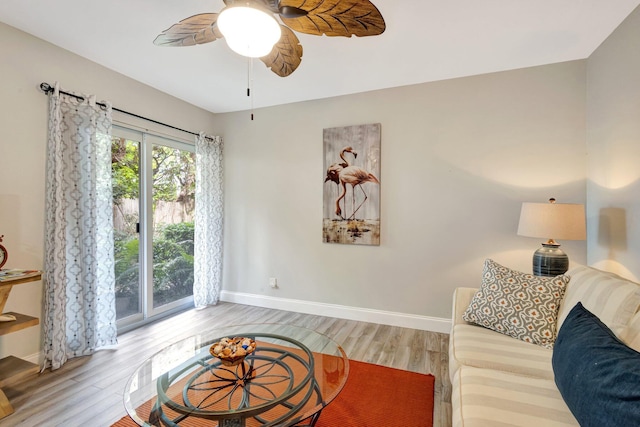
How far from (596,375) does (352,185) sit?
98.7 inches

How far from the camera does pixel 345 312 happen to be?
3.33m

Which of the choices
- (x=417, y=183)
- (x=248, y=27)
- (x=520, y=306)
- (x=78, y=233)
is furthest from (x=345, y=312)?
(x=248, y=27)

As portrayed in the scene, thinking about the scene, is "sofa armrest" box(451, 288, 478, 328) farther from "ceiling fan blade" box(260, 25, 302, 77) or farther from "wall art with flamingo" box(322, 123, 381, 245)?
"ceiling fan blade" box(260, 25, 302, 77)

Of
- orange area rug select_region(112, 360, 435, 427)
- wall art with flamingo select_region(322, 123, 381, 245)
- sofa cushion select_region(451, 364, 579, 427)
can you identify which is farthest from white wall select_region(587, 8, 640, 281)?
wall art with flamingo select_region(322, 123, 381, 245)

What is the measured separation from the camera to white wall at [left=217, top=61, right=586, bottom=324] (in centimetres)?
262

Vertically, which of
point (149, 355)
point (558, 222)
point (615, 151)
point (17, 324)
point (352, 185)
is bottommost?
point (149, 355)

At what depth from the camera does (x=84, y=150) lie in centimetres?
247

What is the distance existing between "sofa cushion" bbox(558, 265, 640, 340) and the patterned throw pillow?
7cm

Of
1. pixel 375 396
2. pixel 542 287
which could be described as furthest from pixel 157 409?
pixel 542 287

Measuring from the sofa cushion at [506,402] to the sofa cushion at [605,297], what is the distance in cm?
40

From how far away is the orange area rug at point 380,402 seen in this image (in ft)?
5.53

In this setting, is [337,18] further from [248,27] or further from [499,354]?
[499,354]

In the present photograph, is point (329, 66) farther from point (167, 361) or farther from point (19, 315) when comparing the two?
point (19, 315)

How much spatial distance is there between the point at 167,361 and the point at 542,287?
2315mm
